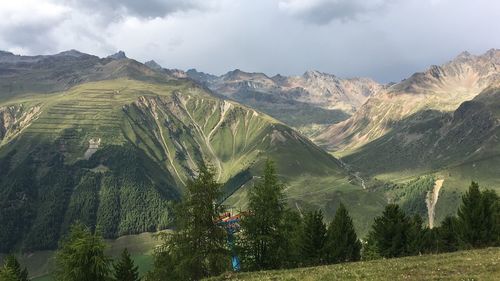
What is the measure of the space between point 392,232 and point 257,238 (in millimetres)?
29999

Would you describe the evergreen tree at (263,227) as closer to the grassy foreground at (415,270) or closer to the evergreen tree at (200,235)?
the evergreen tree at (200,235)

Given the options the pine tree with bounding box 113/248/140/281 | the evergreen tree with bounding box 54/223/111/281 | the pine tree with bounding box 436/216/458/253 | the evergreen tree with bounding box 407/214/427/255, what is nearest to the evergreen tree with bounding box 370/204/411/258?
the evergreen tree with bounding box 407/214/427/255

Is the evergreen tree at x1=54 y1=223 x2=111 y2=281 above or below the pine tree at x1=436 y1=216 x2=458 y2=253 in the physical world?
above

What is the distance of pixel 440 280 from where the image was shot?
3331cm

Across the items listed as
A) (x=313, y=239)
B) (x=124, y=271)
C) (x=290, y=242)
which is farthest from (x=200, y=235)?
(x=124, y=271)

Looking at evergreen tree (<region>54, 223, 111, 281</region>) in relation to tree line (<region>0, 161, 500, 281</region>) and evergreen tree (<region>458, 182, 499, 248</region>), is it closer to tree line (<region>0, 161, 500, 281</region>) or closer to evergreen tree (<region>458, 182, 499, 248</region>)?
tree line (<region>0, 161, 500, 281</region>)

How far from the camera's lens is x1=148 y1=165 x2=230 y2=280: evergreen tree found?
55.2 meters

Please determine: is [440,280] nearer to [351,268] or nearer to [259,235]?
[351,268]

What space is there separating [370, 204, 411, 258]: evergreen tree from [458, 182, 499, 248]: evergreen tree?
29.0 feet

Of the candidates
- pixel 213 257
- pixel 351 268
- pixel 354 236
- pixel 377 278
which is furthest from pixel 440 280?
pixel 354 236

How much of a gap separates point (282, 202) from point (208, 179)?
38.0ft

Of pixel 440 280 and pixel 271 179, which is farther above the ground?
pixel 271 179

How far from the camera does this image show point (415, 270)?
37656 mm

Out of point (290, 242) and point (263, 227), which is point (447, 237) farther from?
point (263, 227)
